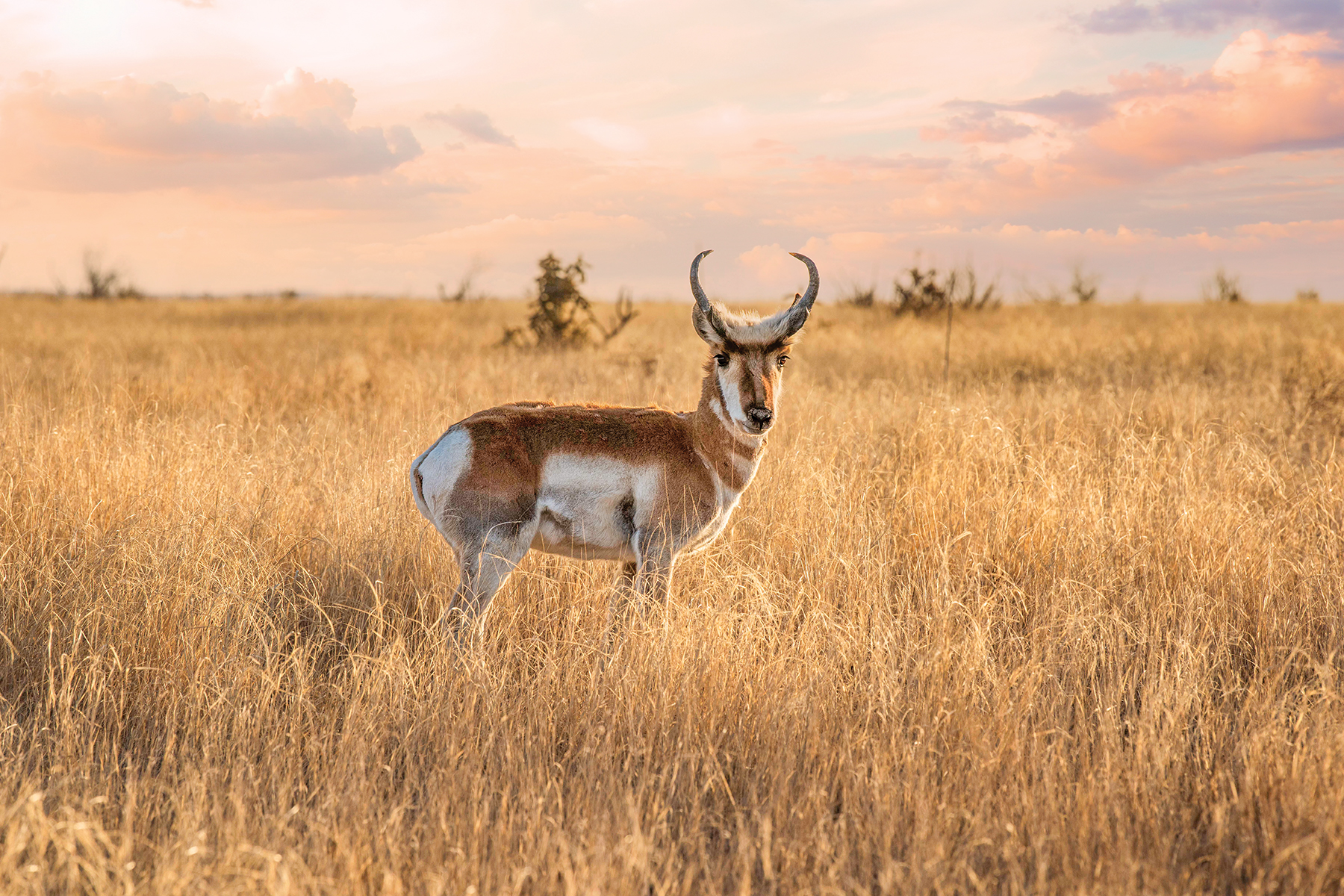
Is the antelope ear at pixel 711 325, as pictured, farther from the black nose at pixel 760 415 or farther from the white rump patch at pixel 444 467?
the white rump patch at pixel 444 467

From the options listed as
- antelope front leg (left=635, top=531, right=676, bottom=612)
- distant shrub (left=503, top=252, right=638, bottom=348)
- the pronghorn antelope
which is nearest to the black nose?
the pronghorn antelope

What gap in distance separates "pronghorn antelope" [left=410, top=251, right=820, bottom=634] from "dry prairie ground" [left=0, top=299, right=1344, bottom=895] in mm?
454

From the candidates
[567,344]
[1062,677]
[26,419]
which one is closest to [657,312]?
[567,344]

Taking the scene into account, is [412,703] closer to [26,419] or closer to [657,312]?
[26,419]

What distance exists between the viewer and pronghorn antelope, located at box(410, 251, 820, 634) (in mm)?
4414

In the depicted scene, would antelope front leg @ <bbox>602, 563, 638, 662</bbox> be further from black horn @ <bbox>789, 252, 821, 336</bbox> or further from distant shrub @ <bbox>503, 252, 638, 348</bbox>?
distant shrub @ <bbox>503, 252, 638, 348</bbox>

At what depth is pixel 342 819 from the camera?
3201 millimetres

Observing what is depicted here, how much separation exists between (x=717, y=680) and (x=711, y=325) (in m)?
1.71

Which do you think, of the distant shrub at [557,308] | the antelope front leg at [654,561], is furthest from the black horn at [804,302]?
the distant shrub at [557,308]

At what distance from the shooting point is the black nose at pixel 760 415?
171 inches

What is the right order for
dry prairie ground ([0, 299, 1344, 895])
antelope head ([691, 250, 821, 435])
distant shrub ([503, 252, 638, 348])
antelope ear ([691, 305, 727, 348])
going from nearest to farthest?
1. dry prairie ground ([0, 299, 1344, 895])
2. antelope head ([691, 250, 821, 435])
3. antelope ear ([691, 305, 727, 348])
4. distant shrub ([503, 252, 638, 348])

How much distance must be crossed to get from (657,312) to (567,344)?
82.8 feet

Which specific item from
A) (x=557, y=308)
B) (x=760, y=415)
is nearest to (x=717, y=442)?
(x=760, y=415)

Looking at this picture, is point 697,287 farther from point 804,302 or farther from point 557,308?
point 557,308
